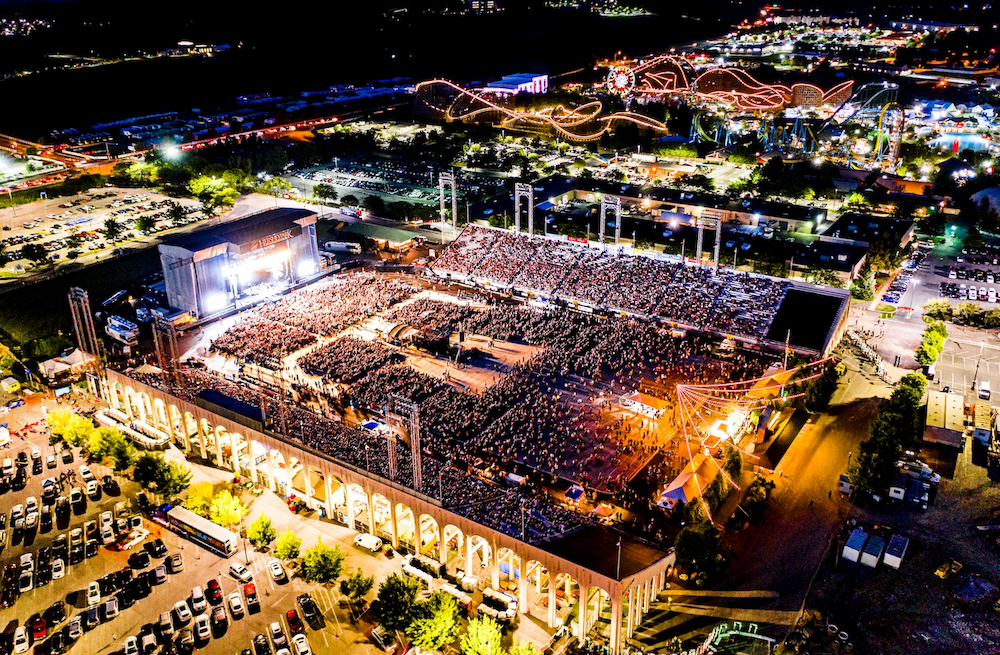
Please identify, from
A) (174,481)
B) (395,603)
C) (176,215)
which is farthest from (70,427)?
(176,215)

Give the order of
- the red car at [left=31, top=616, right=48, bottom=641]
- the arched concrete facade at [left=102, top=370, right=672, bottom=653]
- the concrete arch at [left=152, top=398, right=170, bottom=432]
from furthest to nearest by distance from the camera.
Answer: the concrete arch at [left=152, top=398, right=170, bottom=432], the red car at [left=31, top=616, right=48, bottom=641], the arched concrete facade at [left=102, top=370, right=672, bottom=653]

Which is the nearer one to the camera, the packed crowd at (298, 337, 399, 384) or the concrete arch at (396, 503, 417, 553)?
the concrete arch at (396, 503, 417, 553)

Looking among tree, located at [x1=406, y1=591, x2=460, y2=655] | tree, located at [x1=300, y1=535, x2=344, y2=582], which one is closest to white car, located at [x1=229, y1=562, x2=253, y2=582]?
tree, located at [x1=300, y1=535, x2=344, y2=582]

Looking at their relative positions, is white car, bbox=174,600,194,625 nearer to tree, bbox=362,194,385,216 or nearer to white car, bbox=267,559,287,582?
white car, bbox=267,559,287,582

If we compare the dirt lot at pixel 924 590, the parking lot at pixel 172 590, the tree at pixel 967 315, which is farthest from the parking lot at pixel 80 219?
the tree at pixel 967 315

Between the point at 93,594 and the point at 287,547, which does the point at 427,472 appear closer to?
the point at 287,547

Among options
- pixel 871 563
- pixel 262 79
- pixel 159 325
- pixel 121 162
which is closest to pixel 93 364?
pixel 159 325
